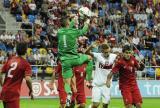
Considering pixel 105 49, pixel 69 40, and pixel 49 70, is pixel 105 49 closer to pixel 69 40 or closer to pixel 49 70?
pixel 69 40

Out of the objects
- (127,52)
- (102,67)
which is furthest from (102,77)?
(127,52)

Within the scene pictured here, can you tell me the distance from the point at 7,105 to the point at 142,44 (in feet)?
84.0

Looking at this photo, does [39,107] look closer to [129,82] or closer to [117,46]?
[129,82]

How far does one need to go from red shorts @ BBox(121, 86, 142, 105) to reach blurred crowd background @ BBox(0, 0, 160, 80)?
14163 mm

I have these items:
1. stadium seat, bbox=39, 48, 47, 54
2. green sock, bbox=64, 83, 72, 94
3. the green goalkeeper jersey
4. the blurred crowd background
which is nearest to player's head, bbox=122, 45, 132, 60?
the green goalkeeper jersey

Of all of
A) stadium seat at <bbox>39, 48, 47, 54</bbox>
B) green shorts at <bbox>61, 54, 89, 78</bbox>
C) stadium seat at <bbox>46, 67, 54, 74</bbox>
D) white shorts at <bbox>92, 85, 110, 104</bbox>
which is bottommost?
stadium seat at <bbox>46, 67, 54, 74</bbox>

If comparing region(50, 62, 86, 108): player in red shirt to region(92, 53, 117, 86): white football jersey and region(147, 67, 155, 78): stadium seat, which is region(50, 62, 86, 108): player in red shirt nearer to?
region(92, 53, 117, 86): white football jersey

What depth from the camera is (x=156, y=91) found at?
33625 mm

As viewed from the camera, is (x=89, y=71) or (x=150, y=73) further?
(x=150, y=73)

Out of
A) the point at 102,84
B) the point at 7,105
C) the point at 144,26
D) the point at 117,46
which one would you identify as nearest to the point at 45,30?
the point at 117,46

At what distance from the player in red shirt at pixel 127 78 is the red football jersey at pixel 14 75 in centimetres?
476

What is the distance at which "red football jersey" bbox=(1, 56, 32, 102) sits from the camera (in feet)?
45.9

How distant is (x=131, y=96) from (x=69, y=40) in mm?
2669

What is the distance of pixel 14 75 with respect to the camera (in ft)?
46.0
